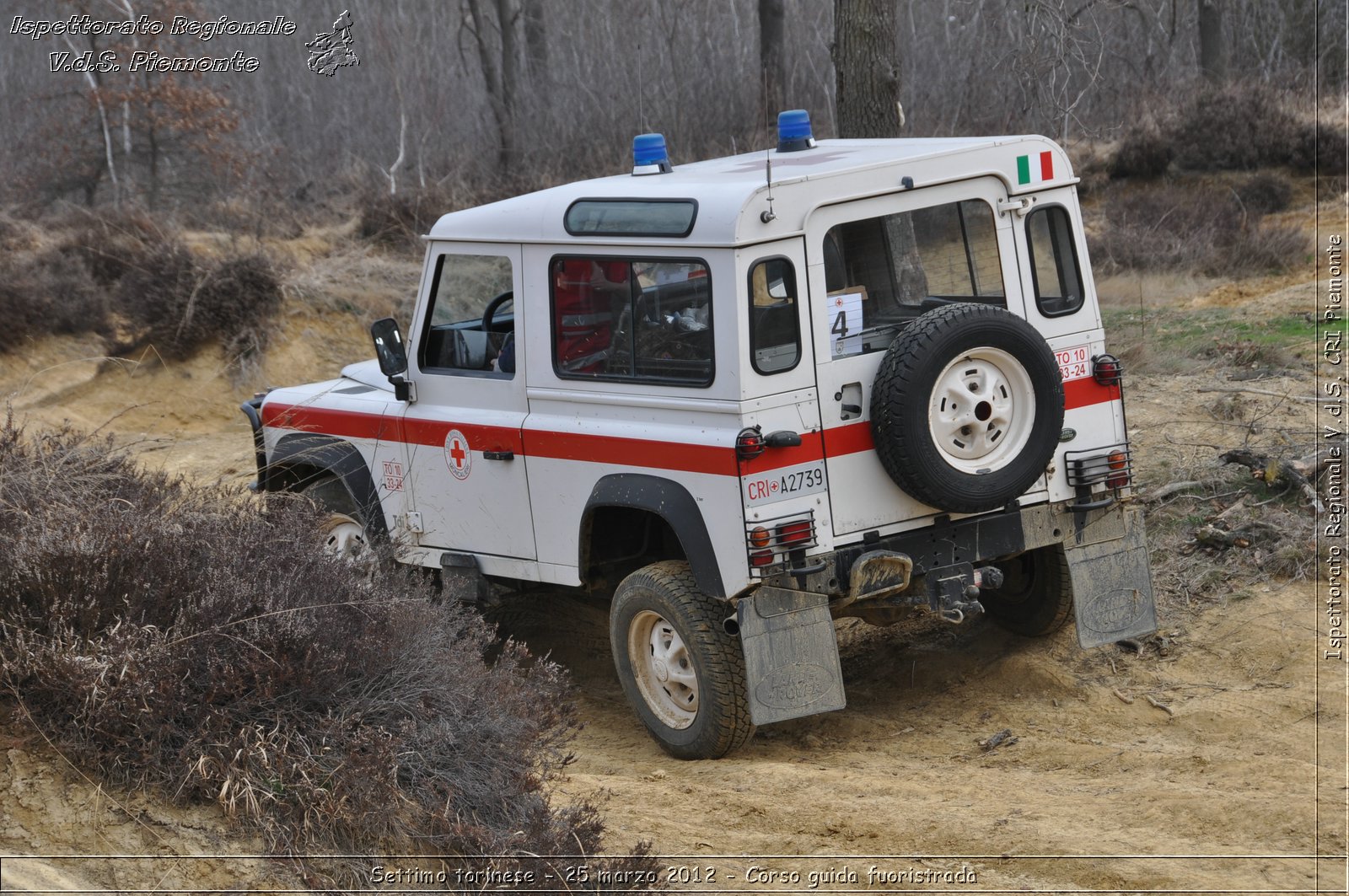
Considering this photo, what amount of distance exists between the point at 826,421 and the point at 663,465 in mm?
686

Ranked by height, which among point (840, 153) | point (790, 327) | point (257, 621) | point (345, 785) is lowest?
point (345, 785)

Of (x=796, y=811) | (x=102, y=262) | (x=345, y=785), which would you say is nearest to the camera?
(x=345, y=785)

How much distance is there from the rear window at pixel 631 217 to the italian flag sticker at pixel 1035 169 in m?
1.38

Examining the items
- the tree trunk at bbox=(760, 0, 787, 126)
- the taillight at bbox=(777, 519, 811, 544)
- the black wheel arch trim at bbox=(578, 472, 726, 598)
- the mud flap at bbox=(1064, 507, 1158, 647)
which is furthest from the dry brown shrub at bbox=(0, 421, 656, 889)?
the tree trunk at bbox=(760, 0, 787, 126)

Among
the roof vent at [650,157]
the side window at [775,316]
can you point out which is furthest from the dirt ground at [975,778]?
the roof vent at [650,157]

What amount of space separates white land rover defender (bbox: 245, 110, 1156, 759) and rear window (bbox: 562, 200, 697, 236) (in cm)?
1

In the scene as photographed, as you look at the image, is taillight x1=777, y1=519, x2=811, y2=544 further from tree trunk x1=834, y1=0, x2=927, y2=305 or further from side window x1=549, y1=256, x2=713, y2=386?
tree trunk x1=834, y1=0, x2=927, y2=305

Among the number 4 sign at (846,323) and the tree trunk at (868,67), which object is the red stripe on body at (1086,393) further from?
the tree trunk at (868,67)

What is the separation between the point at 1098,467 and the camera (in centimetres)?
565

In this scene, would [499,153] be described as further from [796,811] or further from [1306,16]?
[796,811]

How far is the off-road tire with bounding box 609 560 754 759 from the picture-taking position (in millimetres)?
5363

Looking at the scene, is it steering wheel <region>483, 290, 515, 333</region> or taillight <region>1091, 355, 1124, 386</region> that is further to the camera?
steering wheel <region>483, 290, 515, 333</region>

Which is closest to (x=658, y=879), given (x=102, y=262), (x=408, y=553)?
(x=408, y=553)

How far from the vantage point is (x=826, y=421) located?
515cm
